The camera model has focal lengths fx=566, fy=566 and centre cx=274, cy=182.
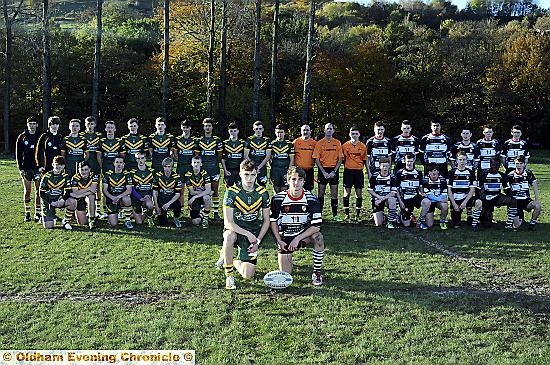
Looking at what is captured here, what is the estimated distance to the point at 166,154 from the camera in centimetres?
1024

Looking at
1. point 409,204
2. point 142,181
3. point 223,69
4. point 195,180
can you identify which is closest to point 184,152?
point 195,180

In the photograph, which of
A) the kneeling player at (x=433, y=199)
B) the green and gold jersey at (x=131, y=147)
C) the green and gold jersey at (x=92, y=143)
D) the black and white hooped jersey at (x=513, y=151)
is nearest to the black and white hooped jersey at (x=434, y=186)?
the kneeling player at (x=433, y=199)

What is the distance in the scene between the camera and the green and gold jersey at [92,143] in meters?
10.1

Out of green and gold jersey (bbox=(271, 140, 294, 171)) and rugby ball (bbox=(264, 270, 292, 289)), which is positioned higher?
green and gold jersey (bbox=(271, 140, 294, 171))

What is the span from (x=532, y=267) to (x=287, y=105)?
2681 centimetres

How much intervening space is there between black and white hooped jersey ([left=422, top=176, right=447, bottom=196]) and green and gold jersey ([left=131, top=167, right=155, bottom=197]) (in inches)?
187

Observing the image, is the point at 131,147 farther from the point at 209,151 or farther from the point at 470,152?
the point at 470,152

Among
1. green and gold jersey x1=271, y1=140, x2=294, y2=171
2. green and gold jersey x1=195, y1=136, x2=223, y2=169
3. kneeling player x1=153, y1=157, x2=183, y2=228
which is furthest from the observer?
green and gold jersey x1=271, y1=140, x2=294, y2=171

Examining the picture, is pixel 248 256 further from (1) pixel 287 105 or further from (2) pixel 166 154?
(1) pixel 287 105

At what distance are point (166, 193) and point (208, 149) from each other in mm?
1206

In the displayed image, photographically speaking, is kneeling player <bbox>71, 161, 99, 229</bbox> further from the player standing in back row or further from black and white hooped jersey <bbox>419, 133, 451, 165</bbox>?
black and white hooped jersey <bbox>419, 133, 451, 165</bbox>

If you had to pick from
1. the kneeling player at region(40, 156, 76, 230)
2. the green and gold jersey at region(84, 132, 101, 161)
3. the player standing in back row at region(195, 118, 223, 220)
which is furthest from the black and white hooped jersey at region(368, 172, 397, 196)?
the kneeling player at region(40, 156, 76, 230)

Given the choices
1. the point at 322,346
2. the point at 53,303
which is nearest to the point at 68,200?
the point at 53,303

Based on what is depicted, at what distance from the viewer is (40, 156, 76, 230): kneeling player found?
918 centimetres
